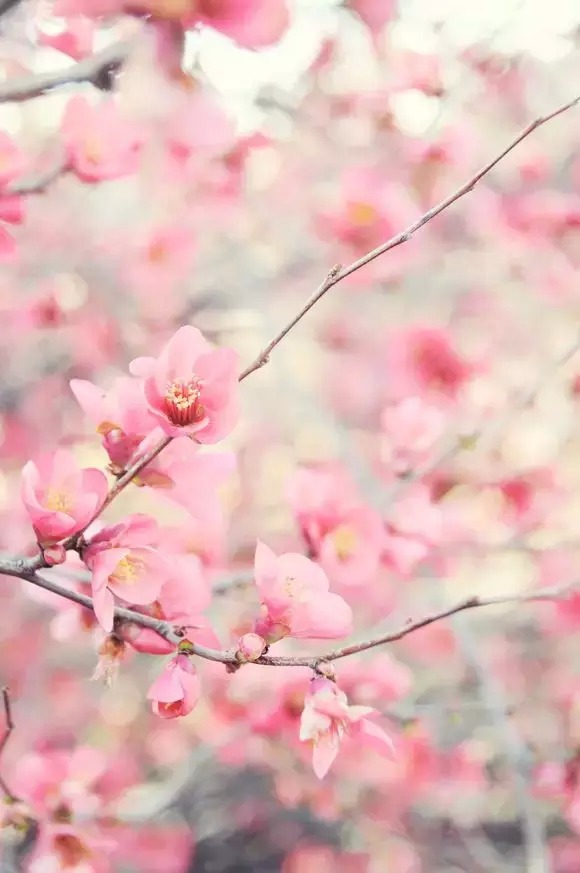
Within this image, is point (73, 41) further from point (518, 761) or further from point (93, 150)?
point (518, 761)

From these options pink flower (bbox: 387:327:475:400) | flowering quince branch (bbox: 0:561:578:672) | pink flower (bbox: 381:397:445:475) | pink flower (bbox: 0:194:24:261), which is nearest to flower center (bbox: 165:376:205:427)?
flowering quince branch (bbox: 0:561:578:672)

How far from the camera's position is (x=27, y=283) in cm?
151

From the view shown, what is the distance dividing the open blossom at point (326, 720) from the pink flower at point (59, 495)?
0.49 ft

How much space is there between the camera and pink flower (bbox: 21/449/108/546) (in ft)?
1.31

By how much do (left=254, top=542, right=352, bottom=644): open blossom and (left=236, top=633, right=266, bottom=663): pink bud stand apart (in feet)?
0.09

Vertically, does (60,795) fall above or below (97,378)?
above

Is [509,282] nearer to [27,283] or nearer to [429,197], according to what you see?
[429,197]

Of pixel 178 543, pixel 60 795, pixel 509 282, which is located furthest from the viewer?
pixel 509 282

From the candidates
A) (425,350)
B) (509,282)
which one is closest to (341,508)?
(425,350)

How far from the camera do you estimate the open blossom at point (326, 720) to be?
16.7 inches

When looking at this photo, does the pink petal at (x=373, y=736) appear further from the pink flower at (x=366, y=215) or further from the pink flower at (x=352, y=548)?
the pink flower at (x=366, y=215)

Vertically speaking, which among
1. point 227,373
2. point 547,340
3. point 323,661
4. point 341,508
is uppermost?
point 227,373

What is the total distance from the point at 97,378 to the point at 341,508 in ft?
2.79

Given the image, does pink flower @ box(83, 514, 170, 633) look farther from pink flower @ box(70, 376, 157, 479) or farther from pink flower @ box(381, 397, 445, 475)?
pink flower @ box(381, 397, 445, 475)
